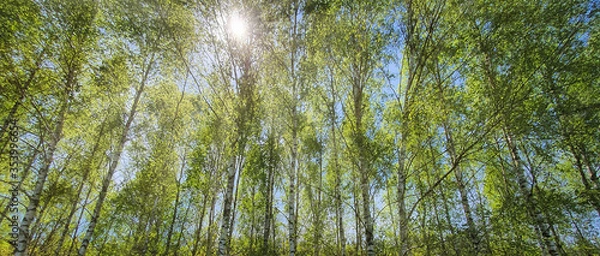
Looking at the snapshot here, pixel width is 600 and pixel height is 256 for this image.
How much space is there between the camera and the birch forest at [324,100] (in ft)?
15.4

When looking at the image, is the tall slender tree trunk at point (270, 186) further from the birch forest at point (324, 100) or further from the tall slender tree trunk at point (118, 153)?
the tall slender tree trunk at point (118, 153)

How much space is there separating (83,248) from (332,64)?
8.92m

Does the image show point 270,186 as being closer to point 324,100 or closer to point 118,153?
point 118,153

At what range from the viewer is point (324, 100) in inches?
285

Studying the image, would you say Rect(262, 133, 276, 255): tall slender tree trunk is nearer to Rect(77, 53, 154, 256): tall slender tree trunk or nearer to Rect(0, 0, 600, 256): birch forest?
Rect(0, 0, 600, 256): birch forest

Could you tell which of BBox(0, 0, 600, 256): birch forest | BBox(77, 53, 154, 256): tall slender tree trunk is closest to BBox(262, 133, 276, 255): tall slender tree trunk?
BBox(0, 0, 600, 256): birch forest

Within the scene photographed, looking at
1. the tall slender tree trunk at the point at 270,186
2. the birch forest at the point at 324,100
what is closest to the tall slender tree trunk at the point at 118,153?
the birch forest at the point at 324,100

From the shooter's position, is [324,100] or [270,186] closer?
[324,100]

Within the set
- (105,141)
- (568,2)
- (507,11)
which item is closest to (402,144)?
(507,11)

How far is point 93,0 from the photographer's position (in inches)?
285

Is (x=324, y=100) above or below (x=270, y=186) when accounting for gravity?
above

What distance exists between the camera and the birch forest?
4680mm

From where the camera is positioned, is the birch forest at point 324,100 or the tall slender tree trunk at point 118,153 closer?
the birch forest at point 324,100

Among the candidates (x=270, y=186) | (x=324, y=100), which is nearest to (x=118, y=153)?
(x=324, y=100)
